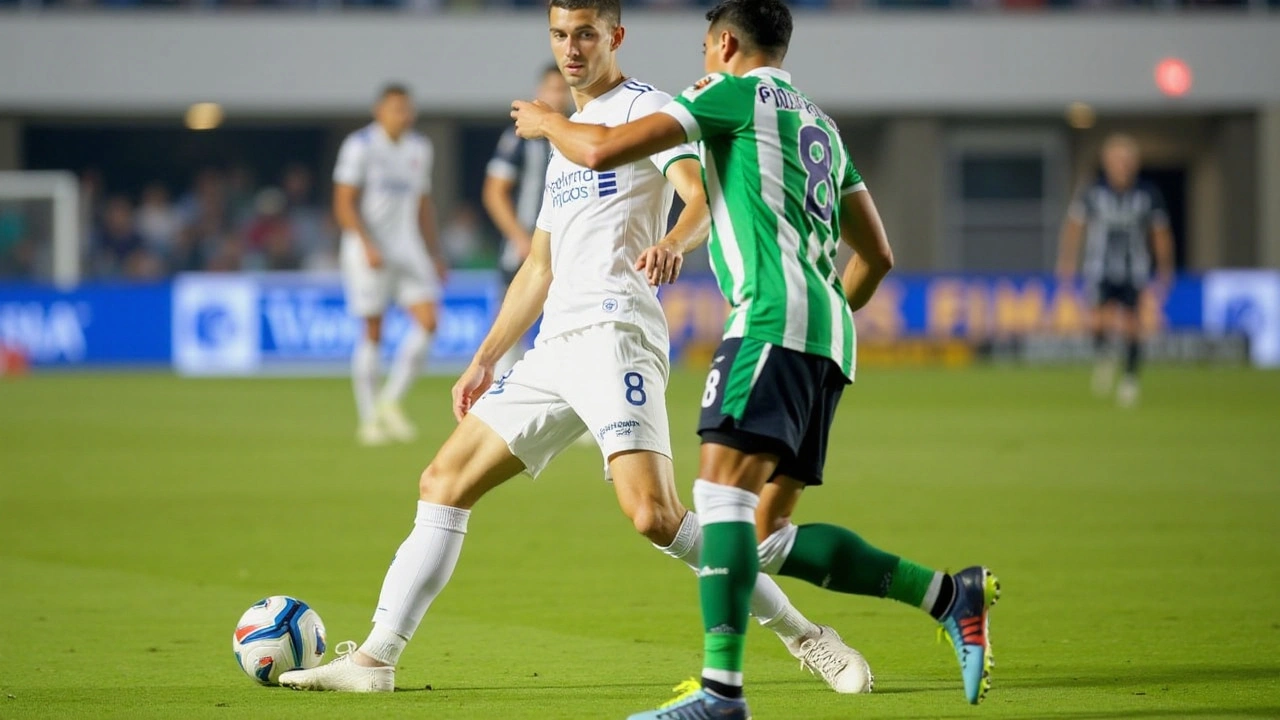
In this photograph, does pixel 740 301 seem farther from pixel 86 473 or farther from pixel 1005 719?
pixel 86 473

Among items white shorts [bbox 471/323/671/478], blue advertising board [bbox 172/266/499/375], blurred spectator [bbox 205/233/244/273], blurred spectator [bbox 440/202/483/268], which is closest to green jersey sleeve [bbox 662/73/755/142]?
white shorts [bbox 471/323/671/478]

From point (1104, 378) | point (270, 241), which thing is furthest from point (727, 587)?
point (270, 241)

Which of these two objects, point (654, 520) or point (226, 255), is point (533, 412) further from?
point (226, 255)

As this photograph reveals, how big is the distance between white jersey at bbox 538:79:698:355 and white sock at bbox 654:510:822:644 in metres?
0.59

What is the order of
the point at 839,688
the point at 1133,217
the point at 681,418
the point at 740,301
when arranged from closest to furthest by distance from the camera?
the point at 740,301
the point at 839,688
the point at 681,418
the point at 1133,217

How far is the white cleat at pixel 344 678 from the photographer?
5637 millimetres

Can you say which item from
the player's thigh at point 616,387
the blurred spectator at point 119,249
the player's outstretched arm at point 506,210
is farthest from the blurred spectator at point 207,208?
the player's thigh at point 616,387

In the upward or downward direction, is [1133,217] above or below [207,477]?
above

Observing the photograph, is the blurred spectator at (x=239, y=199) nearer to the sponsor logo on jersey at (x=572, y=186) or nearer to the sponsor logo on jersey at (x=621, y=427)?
the sponsor logo on jersey at (x=572, y=186)

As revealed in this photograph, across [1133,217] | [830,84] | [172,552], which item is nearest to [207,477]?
[172,552]

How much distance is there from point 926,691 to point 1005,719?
517 mm

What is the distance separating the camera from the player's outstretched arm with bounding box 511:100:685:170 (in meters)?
4.76

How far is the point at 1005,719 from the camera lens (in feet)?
17.0

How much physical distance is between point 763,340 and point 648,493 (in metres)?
0.78
